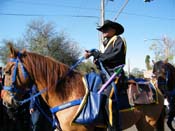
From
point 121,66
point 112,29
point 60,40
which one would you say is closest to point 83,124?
point 121,66

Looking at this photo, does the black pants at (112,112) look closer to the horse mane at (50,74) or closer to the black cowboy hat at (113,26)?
the horse mane at (50,74)

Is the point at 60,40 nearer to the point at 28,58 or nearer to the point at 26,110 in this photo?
the point at 26,110

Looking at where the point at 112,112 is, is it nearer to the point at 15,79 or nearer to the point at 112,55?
the point at 112,55

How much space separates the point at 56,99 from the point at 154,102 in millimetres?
2247

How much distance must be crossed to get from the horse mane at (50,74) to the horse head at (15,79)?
0.09m

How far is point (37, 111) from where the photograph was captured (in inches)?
341

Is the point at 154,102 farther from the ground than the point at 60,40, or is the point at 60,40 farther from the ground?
the point at 60,40

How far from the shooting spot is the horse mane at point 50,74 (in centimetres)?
522

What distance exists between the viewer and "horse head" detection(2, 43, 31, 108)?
5.12m

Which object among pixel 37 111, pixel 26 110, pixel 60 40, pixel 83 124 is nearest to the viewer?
pixel 83 124

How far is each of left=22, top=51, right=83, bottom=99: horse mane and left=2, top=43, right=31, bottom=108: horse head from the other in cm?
9

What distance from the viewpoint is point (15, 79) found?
16.9ft

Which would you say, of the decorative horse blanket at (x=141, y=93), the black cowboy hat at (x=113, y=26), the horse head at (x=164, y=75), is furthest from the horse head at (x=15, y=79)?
the horse head at (x=164, y=75)

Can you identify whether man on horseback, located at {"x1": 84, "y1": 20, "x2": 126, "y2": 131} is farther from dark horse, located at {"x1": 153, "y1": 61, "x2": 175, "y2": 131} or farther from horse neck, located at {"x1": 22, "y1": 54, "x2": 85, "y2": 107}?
dark horse, located at {"x1": 153, "y1": 61, "x2": 175, "y2": 131}
